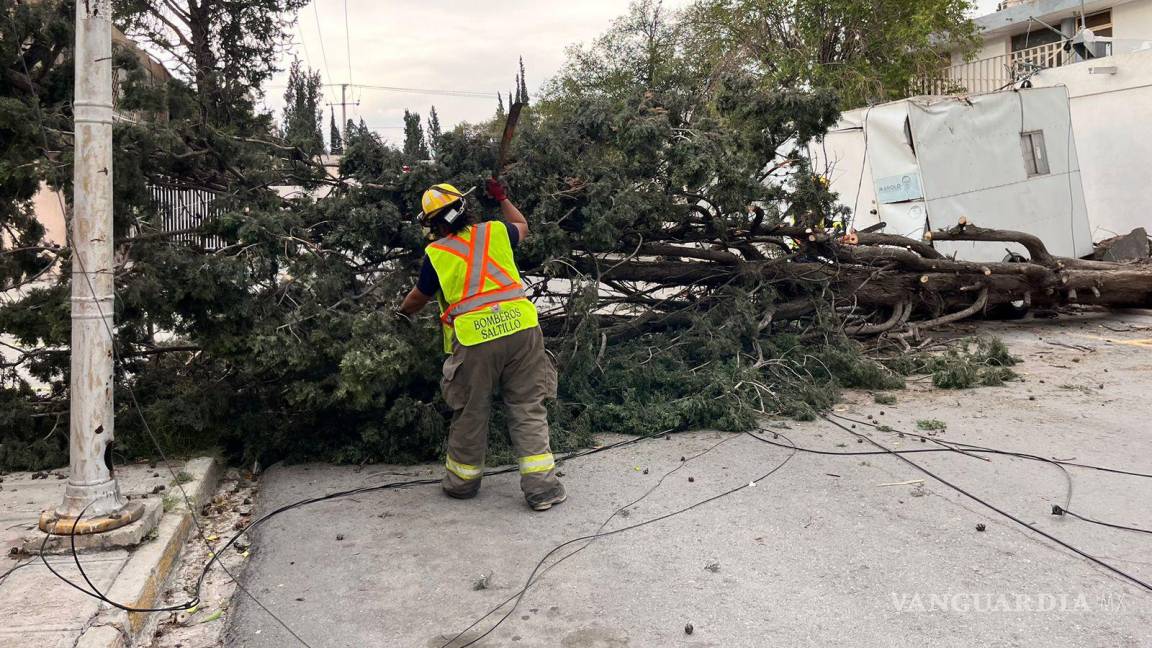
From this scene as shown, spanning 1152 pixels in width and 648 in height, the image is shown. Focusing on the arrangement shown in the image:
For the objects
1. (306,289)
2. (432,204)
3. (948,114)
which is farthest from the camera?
(948,114)

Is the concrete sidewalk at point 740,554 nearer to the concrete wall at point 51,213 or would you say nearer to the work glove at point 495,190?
the work glove at point 495,190

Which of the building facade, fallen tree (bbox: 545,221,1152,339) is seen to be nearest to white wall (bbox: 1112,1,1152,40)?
the building facade

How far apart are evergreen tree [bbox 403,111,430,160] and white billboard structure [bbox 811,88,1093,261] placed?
718cm

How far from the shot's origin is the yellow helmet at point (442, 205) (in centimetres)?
473

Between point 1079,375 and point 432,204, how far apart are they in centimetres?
635

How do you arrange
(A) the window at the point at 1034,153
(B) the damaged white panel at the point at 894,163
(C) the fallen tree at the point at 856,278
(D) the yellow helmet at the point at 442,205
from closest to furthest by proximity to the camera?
1. (D) the yellow helmet at the point at 442,205
2. (C) the fallen tree at the point at 856,278
3. (B) the damaged white panel at the point at 894,163
4. (A) the window at the point at 1034,153

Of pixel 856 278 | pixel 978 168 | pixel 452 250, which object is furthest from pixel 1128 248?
pixel 452 250

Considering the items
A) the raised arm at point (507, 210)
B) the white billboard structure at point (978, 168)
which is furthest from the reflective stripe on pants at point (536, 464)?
the white billboard structure at point (978, 168)

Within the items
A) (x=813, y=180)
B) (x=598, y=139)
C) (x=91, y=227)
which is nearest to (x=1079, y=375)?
(x=813, y=180)

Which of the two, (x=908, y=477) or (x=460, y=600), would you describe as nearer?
(x=460, y=600)

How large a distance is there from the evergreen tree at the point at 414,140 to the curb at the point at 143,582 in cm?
262

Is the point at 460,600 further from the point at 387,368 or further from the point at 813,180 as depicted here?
the point at 813,180

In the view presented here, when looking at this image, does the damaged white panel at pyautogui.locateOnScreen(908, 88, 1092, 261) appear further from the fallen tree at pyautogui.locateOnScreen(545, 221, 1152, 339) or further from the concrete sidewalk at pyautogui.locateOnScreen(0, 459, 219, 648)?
the concrete sidewalk at pyautogui.locateOnScreen(0, 459, 219, 648)

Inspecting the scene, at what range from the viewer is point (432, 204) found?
4.73 m
